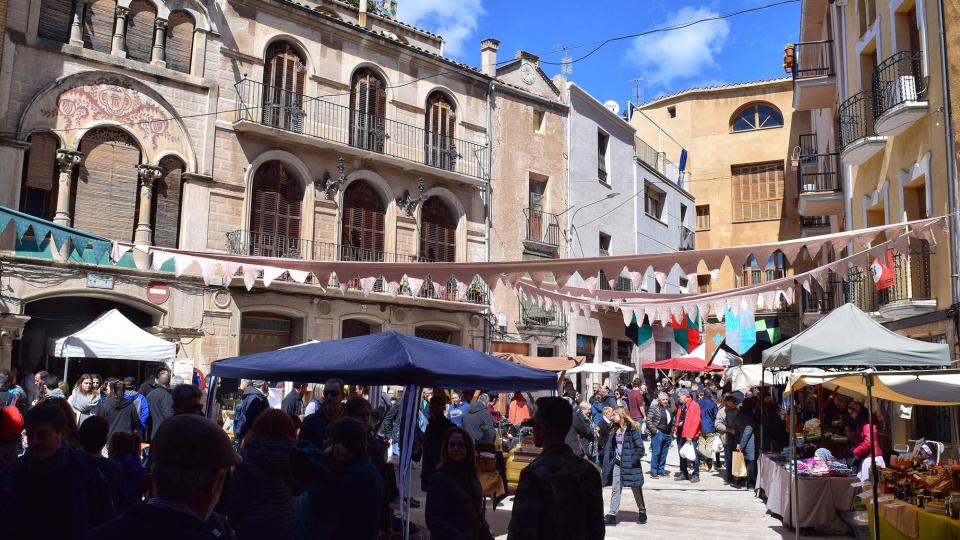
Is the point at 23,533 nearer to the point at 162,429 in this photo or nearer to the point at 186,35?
the point at 162,429

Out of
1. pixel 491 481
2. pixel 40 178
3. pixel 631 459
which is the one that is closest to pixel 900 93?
pixel 631 459

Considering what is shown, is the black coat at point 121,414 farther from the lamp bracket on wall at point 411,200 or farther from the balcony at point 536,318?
the balcony at point 536,318

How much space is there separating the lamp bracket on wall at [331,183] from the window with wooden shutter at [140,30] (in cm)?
545

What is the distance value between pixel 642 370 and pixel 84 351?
2504 cm

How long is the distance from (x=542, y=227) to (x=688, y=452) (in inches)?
567

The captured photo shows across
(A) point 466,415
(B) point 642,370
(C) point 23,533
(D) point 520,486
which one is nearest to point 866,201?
(A) point 466,415

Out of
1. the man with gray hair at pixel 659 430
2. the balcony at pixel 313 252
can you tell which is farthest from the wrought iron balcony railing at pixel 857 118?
the balcony at pixel 313 252

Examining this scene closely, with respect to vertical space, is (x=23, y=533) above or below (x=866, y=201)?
below

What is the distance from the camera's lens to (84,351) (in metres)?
14.4

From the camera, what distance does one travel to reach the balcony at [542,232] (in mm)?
28839

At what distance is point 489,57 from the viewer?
93.9 feet

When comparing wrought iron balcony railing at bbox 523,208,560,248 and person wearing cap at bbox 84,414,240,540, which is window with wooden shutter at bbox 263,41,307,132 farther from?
person wearing cap at bbox 84,414,240,540

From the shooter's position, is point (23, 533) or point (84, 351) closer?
point (23, 533)

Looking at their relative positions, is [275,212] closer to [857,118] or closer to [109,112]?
[109,112]
